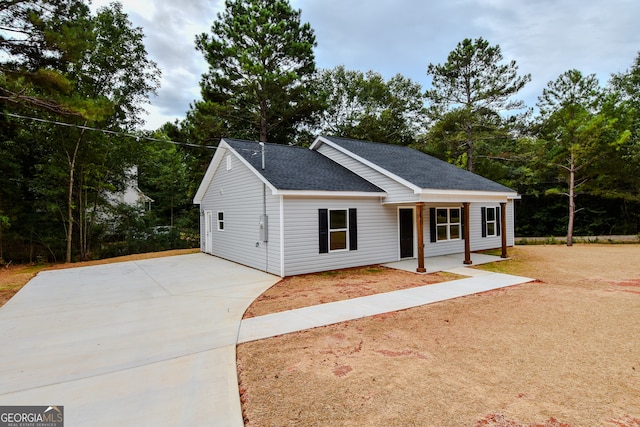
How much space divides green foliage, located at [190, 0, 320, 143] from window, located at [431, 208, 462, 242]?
436 inches

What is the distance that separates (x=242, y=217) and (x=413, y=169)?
6.24m

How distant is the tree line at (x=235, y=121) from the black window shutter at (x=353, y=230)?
7.44 m

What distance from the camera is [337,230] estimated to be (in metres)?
9.98

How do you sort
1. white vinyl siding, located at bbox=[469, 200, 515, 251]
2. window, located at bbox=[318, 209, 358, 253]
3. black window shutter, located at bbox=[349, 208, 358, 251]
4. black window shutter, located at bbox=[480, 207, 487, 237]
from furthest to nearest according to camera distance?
black window shutter, located at bbox=[480, 207, 487, 237] < white vinyl siding, located at bbox=[469, 200, 515, 251] < black window shutter, located at bbox=[349, 208, 358, 251] < window, located at bbox=[318, 209, 358, 253]

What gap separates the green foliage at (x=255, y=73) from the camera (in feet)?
61.2

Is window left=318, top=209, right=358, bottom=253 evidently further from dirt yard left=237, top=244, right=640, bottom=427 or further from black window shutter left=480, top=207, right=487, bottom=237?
black window shutter left=480, top=207, right=487, bottom=237

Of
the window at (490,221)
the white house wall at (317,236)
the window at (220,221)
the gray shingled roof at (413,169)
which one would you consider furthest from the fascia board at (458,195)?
the window at (220,221)

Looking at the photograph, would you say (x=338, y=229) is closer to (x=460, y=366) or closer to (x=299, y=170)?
(x=299, y=170)

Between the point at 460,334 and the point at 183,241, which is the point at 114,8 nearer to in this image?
the point at 183,241

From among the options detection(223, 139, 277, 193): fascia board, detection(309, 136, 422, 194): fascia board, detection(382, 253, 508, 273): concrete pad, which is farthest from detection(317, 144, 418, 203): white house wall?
detection(223, 139, 277, 193): fascia board

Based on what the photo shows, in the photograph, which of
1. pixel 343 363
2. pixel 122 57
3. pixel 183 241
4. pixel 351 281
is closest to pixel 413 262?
pixel 351 281

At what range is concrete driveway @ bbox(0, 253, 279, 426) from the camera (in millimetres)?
3018

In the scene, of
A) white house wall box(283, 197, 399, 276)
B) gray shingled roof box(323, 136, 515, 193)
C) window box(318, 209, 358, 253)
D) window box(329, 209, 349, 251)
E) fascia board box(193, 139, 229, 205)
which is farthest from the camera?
fascia board box(193, 139, 229, 205)

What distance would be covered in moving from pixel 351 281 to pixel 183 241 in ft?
42.6
